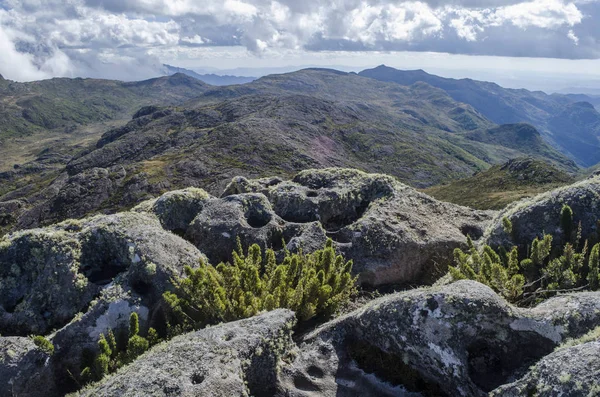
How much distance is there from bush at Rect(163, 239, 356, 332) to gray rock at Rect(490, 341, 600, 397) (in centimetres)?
545

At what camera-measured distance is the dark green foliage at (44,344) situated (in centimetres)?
966

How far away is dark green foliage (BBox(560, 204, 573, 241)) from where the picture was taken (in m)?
11.8

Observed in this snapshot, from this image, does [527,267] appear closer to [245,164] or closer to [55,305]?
[55,305]

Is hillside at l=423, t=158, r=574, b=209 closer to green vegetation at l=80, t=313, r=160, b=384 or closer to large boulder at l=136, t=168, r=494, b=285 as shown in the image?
large boulder at l=136, t=168, r=494, b=285

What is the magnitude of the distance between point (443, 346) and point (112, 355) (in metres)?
7.89

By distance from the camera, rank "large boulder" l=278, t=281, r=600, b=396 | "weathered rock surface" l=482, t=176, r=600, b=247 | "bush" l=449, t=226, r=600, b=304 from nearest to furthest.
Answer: "large boulder" l=278, t=281, r=600, b=396 < "bush" l=449, t=226, r=600, b=304 < "weathered rock surface" l=482, t=176, r=600, b=247

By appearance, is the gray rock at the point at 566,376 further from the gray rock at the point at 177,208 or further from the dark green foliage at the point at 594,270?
the gray rock at the point at 177,208

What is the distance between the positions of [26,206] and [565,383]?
19291 cm

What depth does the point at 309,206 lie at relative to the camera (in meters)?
18.1

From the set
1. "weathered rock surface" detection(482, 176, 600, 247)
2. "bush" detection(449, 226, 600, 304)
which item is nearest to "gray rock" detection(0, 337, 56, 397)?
"bush" detection(449, 226, 600, 304)

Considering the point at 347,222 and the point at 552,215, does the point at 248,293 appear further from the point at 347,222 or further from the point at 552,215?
the point at 552,215

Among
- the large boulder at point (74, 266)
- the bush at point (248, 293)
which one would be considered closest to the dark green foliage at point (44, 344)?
the large boulder at point (74, 266)

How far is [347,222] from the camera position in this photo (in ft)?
59.8

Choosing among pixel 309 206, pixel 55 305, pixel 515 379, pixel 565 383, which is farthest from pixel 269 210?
pixel 565 383
